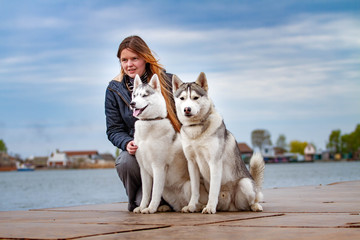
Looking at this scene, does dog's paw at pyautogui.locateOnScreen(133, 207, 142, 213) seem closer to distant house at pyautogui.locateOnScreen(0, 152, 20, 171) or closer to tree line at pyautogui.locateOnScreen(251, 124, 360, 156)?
tree line at pyautogui.locateOnScreen(251, 124, 360, 156)

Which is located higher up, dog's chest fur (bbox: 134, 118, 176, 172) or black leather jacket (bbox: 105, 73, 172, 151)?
black leather jacket (bbox: 105, 73, 172, 151)

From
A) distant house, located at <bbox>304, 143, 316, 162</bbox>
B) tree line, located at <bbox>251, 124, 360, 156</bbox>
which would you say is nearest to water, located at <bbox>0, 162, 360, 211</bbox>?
tree line, located at <bbox>251, 124, 360, 156</bbox>

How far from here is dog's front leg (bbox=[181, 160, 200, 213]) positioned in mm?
5199

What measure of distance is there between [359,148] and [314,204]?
11633cm

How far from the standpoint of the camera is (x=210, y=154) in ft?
16.5

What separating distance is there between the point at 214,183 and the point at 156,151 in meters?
0.69

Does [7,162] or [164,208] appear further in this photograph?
[7,162]

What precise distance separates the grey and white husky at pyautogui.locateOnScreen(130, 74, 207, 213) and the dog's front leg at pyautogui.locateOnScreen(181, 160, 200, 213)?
0.10 m

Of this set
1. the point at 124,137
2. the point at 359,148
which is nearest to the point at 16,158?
the point at 359,148

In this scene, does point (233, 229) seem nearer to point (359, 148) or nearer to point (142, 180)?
point (142, 180)

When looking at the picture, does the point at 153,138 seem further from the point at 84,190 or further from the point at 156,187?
the point at 84,190

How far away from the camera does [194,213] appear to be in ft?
16.9

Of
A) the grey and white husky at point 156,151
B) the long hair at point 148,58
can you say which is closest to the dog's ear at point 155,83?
the grey and white husky at point 156,151

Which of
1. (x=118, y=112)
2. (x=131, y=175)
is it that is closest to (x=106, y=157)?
(x=118, y=112)
